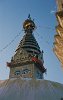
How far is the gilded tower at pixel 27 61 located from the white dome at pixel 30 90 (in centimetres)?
2896

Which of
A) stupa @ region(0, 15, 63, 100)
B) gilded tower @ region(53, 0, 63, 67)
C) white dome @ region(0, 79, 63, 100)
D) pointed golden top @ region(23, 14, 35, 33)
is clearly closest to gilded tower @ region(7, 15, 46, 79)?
stupa @ region(0, 15, 63, 100)

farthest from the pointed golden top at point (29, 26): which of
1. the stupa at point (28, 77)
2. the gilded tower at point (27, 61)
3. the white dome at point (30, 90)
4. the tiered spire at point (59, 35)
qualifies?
the white dome at point (30, 90)

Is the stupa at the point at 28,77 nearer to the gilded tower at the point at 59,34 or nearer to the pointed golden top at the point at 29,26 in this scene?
the pointed golden top at the point at 29,26

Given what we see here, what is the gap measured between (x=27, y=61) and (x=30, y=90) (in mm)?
32687

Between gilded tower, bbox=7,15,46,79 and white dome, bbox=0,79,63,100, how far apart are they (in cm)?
2896

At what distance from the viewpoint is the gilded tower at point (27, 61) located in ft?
143

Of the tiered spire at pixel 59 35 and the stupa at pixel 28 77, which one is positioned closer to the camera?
the stupa at pixel 28 77

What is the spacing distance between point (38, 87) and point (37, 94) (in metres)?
0.53

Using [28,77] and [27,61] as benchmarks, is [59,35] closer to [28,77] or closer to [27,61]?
[28,77]

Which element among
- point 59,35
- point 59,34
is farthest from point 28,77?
point 59,34

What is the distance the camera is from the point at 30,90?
11570 millimetres

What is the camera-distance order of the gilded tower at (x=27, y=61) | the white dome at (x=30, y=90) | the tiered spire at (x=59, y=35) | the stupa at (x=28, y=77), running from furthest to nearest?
the gilded tower at (x=27, y=61)
the tiered spire at (x=59, y=35)
the stupa at (x=28, y=77)
the white dome at (x=30, y=90)

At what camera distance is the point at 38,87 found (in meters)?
11.8

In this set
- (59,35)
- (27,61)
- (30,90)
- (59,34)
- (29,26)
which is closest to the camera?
(30,90)
